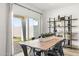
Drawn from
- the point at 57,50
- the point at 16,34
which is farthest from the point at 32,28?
the point at 57,50

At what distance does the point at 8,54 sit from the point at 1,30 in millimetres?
422

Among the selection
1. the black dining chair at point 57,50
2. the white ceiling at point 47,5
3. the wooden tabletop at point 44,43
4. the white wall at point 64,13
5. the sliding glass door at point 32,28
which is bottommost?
the black dining chair at point 57,50

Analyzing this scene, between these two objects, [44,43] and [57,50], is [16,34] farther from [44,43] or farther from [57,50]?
[57,50]

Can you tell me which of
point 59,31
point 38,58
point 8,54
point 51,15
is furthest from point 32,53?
point 51,15

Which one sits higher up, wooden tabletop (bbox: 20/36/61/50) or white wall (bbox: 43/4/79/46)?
white wall (bbox: 43/4/79/46)

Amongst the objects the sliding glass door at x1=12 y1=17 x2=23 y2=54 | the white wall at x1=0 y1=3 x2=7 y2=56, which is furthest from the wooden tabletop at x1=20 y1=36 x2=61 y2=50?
the white wall at x1=0 y1=3 x2=7 y2=56

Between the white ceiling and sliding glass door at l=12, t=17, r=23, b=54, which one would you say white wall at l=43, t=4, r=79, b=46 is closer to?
the white ceiling

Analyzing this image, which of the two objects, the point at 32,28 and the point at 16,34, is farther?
the point at 32,28

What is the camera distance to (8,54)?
1.51 m

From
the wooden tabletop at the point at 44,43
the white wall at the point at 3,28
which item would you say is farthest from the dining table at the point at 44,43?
the white wall at the point at 3,28

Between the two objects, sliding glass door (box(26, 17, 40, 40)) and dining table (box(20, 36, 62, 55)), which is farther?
Answer: sliding glass door (box(26, 17, 40, 40))

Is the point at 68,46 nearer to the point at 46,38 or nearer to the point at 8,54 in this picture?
the point at 46,38

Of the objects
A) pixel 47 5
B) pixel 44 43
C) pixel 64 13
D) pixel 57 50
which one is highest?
pixel 47 5

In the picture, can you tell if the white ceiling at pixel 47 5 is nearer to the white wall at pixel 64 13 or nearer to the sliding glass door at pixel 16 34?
the white wall at pixel 64 13
